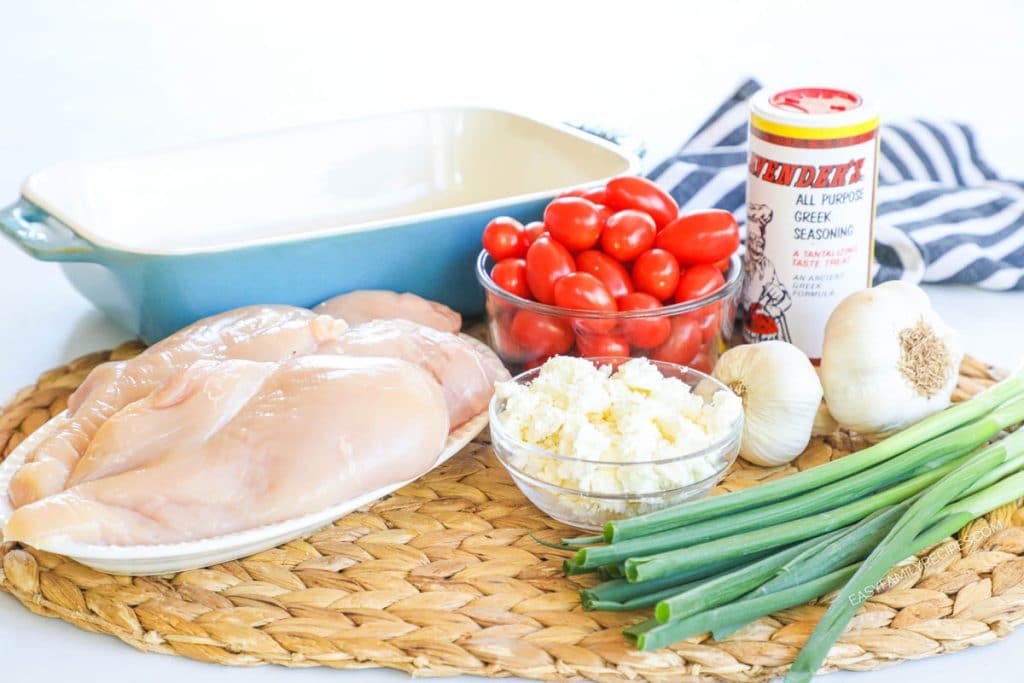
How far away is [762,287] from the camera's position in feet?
6.14

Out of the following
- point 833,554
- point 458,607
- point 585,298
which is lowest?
point 458,607

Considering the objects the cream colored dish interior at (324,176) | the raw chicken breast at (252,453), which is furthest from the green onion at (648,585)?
the cream colored dish interior at (324,176)

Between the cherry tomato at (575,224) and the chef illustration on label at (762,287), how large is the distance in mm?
240

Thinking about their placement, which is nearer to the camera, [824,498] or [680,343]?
[824,498]

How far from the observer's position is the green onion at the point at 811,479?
1304 mm

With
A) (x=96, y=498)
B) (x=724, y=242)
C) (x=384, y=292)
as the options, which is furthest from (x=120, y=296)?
(x=724, y=242)

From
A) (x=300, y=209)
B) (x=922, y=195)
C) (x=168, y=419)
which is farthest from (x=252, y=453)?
(x=922, y=195)

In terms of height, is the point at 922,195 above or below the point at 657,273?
below

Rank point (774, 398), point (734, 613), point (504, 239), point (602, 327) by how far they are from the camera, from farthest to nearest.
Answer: point (504, 239), point (602, 327), point (774, 398), point (734, 613)

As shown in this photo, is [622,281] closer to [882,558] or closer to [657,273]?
[657,273]

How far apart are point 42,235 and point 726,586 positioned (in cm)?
118

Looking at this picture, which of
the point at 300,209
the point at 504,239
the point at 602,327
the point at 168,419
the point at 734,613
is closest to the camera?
the point at 734,613

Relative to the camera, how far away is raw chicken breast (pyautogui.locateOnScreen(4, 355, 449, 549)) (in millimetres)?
1394

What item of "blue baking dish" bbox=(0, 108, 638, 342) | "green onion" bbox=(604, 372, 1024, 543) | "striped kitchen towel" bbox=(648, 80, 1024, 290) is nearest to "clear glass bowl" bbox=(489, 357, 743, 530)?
"green onion" bbox=(604, 372, 1024, 543)
